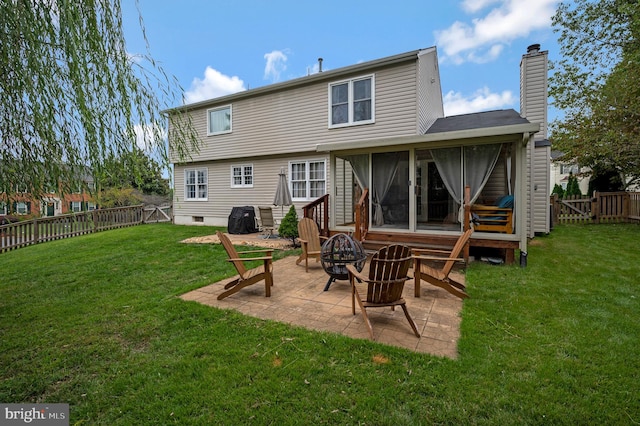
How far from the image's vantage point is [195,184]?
1390 cm

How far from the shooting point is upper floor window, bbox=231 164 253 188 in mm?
12430

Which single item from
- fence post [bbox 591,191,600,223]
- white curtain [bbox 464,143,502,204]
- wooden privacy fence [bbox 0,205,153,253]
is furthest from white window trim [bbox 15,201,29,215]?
fence post [bbox 591,191,600,223]

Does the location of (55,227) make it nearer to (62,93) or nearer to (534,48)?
(62,93)

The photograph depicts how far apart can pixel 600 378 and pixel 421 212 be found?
17.3ft

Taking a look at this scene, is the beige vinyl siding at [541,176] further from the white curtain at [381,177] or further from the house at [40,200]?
the house at [40,200]

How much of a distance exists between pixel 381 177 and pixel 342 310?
14.1ft

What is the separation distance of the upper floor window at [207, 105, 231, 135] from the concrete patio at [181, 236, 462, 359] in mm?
9438

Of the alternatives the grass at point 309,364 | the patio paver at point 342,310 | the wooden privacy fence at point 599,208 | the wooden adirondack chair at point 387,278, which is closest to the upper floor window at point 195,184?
→ the grass at point 309,364

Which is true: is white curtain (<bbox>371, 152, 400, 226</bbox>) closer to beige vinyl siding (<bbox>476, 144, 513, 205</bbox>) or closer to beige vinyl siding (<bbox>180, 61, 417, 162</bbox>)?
beige vinyl siding (<bbox>180, 61, 417, 162</bbox>)

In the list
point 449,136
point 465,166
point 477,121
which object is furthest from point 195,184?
point 477,121

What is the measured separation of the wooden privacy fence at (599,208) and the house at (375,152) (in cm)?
479

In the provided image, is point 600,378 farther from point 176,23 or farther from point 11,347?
point 176,23

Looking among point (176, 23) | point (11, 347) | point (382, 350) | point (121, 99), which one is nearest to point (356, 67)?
point (176, 23)

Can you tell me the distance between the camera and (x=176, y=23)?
4.81 metres
